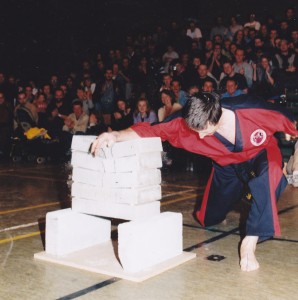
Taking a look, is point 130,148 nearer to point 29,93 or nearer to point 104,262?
point 104,262

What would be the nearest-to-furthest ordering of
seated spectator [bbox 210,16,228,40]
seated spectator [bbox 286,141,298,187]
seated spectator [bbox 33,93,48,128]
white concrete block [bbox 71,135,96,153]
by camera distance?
1. white concrete block [bbox 71,135,96,153]
2. seated spectator [bbox 286,141,298,187]
3. seated spectator [bbox 33,93,48,128]
4. seated spectator [bbox 210,16,228,40]

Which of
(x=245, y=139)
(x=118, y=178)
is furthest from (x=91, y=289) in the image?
(x=245, y=139)

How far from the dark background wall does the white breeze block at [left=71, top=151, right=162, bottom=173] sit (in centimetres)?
1172

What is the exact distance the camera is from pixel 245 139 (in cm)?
368

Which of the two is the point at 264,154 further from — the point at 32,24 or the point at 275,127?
the point at 32,24

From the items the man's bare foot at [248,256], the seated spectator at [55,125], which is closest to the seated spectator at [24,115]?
the seated spectator at [55,125]

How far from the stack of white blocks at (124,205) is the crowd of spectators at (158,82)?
5.27m

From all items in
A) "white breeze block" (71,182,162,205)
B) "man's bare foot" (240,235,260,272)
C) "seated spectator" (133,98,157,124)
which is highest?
"seated spectator" (133,98,157,124)

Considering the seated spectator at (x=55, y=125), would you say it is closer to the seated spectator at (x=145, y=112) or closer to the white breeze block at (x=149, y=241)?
the seated spectator at (x=145, y=112)

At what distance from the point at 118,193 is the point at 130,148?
34 cm

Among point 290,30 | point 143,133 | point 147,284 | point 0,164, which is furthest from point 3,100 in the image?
point 147,284

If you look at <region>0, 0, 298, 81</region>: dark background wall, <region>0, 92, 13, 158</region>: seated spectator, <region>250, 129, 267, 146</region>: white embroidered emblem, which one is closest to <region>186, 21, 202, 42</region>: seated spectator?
<region>0, 0, 298, 81</region>: dark background wall

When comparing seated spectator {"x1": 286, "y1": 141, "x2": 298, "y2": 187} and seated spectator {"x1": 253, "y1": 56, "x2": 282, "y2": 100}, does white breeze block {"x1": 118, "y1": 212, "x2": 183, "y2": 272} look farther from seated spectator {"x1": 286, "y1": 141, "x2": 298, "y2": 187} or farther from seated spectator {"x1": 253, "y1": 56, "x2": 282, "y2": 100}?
seated spectator {"x1": 253, "y1": 56, "x2": 282, "y2": 100}

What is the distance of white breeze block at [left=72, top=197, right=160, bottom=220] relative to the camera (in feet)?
11.7
